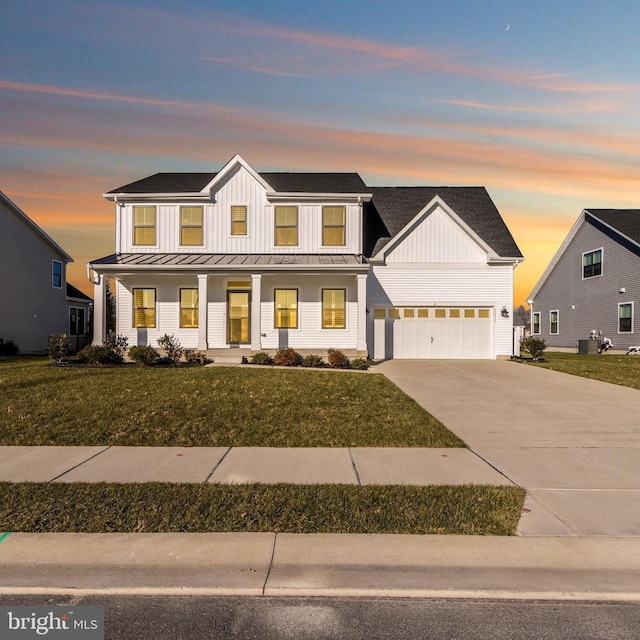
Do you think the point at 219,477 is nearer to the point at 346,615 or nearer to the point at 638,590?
the point at 346,615

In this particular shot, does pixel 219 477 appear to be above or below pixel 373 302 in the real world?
below

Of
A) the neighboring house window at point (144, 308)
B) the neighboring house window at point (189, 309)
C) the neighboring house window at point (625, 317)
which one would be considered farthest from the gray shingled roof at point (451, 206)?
the neighboring house window at point (625, 317)

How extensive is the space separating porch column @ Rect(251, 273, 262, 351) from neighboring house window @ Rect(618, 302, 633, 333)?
23.2m

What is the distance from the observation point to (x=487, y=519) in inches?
194

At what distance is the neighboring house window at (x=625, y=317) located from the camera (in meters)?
29.3

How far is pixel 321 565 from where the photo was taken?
4078 mm

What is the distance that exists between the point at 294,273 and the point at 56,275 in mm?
20869

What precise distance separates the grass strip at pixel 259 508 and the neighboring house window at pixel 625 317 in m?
28.8

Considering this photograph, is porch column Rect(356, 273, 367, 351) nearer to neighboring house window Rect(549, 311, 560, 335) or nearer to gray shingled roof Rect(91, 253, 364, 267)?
gray shingled roof Rect(91, 253, 364, 267)

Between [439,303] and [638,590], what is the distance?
1992 centimetres

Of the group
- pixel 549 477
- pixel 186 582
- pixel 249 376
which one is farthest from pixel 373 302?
pixel 186 582

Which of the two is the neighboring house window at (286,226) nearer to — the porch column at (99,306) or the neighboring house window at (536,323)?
the porch column at (99,306)

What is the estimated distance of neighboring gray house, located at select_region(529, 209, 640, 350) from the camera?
96.0 ft

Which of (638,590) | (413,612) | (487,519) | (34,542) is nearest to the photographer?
(413,612)
